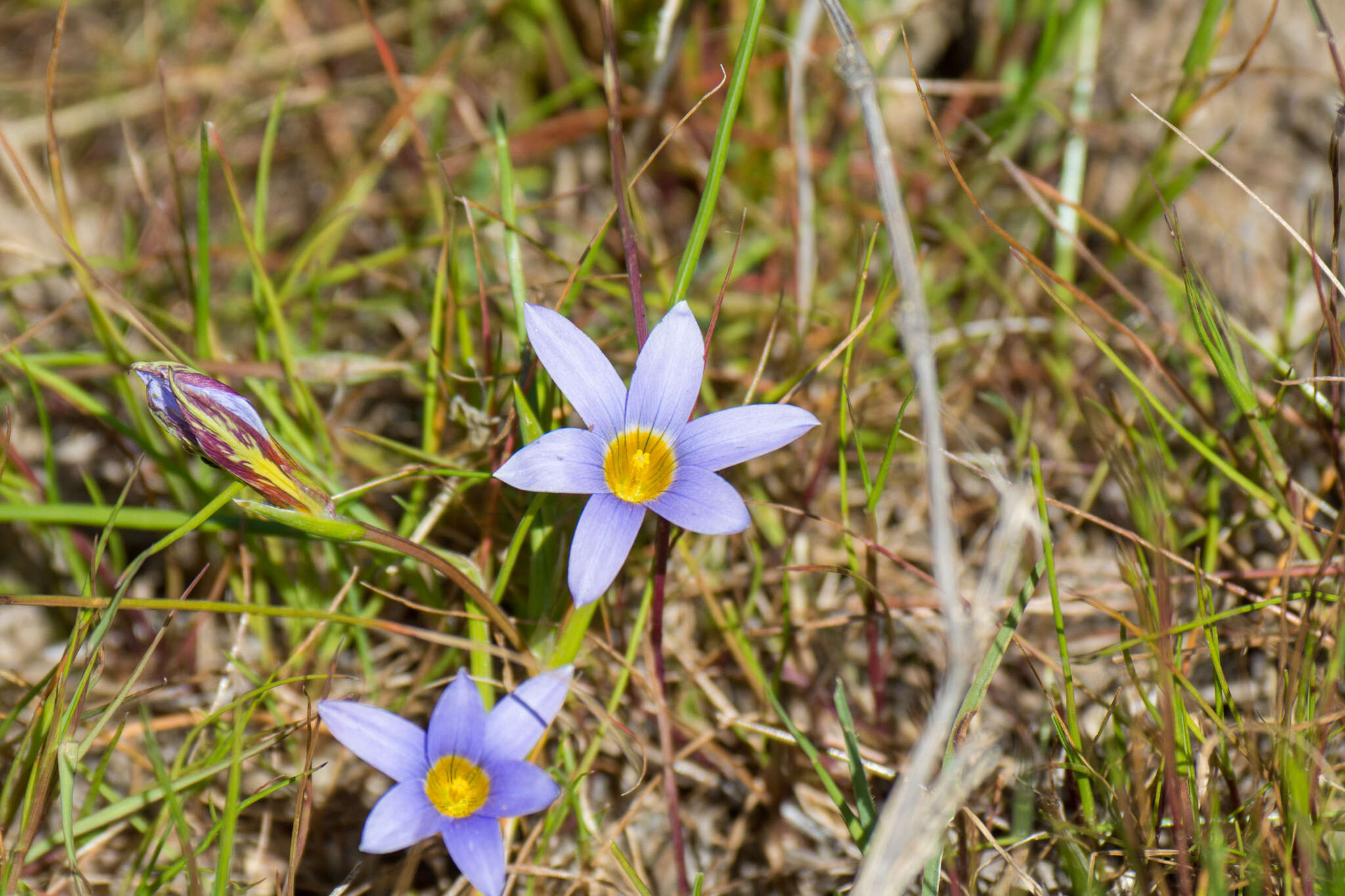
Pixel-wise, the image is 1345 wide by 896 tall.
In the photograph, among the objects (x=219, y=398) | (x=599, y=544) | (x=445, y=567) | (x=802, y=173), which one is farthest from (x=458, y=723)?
(x=802, y=173)

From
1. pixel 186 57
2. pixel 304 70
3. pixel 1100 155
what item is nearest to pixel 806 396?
pixel 1100 155

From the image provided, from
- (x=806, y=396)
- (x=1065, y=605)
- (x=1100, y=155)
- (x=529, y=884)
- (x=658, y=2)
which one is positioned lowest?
(x=529, y=884)

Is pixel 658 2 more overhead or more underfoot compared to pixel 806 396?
more overhead

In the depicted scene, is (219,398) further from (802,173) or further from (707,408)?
(802,173)

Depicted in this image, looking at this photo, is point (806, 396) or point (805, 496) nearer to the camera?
point (805, 496)

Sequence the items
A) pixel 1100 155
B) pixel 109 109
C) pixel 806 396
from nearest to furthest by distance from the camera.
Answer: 1. pixel 806 396
2. pixel 1100 155
3. pixel 109 109

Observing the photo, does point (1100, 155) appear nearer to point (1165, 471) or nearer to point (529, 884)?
point (1165, 471)

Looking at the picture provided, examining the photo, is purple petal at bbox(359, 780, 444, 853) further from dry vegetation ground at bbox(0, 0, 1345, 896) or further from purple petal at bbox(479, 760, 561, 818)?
dry vegetation ground at bbox(0, 0, 1345, 896)
